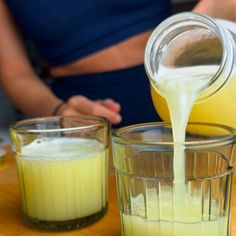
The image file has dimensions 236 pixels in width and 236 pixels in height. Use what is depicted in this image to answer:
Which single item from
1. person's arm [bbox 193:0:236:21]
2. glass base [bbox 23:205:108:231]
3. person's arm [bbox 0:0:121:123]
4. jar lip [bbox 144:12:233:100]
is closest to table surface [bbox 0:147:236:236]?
glass base [bbox 23:205:108:231]

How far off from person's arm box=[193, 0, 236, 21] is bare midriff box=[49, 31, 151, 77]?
0.38 m

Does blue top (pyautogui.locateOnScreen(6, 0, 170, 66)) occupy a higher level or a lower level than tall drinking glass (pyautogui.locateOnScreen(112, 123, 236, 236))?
higher

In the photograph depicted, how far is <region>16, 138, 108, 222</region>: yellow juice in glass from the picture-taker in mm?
555

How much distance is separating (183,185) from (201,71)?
0.61ft

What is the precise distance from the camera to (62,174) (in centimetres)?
56

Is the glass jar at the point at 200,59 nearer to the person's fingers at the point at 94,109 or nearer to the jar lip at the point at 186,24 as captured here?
the jar lip at the point at 186,24

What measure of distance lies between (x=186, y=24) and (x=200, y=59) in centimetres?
6

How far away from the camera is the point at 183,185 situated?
466mm

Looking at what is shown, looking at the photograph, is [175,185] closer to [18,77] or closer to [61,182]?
[61,182]

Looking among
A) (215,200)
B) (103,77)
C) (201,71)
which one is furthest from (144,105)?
(215,200)

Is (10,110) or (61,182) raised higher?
(61,182)

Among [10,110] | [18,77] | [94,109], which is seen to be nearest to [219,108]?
[94,109]

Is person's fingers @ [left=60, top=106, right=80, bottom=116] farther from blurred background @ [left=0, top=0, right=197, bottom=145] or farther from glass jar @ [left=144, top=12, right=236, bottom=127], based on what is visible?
blurred background @ [left=0, top=0, right=197, bottom=145]

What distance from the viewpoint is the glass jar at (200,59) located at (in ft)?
1.84
